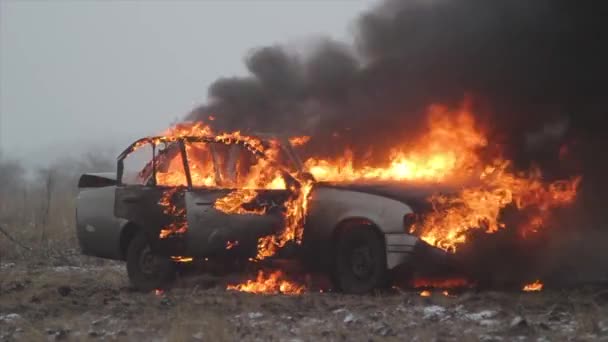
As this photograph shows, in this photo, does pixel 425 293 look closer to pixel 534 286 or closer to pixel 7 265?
pixel 534 286

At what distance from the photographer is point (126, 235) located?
11.0 meters

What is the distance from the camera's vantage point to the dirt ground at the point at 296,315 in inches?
282

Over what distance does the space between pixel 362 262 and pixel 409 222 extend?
0.78 metres

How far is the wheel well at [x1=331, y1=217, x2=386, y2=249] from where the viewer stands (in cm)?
931

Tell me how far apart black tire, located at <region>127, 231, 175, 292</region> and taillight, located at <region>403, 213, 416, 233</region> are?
9.80 feet

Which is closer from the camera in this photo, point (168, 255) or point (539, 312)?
point (539, 312)

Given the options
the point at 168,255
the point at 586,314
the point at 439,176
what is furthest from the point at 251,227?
the point at 586,314

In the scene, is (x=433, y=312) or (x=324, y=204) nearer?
(x=433, y=312)

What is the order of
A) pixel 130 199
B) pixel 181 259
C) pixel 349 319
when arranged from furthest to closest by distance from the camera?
pixel 130 199, pixel 181 259, pixel 349 319

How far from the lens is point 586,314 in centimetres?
747

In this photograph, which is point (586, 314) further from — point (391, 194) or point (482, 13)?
point (482, 13)

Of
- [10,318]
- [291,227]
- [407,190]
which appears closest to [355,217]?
[407,190]

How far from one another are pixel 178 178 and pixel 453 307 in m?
3.58

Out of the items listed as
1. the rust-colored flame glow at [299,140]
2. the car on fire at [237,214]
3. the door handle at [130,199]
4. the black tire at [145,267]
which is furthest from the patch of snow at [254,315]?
the rust-colored flame glow at [299,140]
